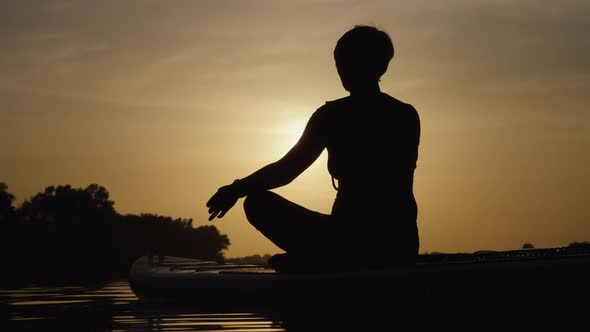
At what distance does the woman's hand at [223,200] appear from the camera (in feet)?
20.7

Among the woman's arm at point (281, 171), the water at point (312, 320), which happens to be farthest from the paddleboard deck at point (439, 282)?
the woman's arm at point (281, 171)

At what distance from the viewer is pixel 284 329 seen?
212 inches

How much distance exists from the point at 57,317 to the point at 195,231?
62684 mm

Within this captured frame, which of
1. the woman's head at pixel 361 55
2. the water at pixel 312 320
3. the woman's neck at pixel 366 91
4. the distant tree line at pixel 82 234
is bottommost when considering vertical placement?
the water at pixel 312 320

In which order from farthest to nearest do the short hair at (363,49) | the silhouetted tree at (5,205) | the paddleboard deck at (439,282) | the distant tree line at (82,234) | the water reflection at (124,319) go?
the silhouetted tree at (5,205)
the distant tree line at (82,234)
the short hair at (363,49)
the water reflection at (124,319)
the paddleboard deck at (439,282)

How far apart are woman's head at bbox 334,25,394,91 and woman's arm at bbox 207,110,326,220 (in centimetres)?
38

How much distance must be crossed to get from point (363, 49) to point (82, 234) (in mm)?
65938

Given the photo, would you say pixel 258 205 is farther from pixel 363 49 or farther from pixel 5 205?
pixel 5 205

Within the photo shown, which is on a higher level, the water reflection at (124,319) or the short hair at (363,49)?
the short hair at (363,49)

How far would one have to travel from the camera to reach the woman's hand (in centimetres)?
631

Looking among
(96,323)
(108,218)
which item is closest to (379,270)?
(96,323)

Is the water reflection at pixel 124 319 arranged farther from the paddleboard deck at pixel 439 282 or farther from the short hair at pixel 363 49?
the short hair at pixel 363 49

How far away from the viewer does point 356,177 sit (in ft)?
20.4

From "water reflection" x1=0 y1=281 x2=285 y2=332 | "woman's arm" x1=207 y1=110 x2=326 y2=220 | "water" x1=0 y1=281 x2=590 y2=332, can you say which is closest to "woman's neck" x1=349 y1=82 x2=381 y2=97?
"woman's arm" x1=207 y1=110 x2=326 y2=220
